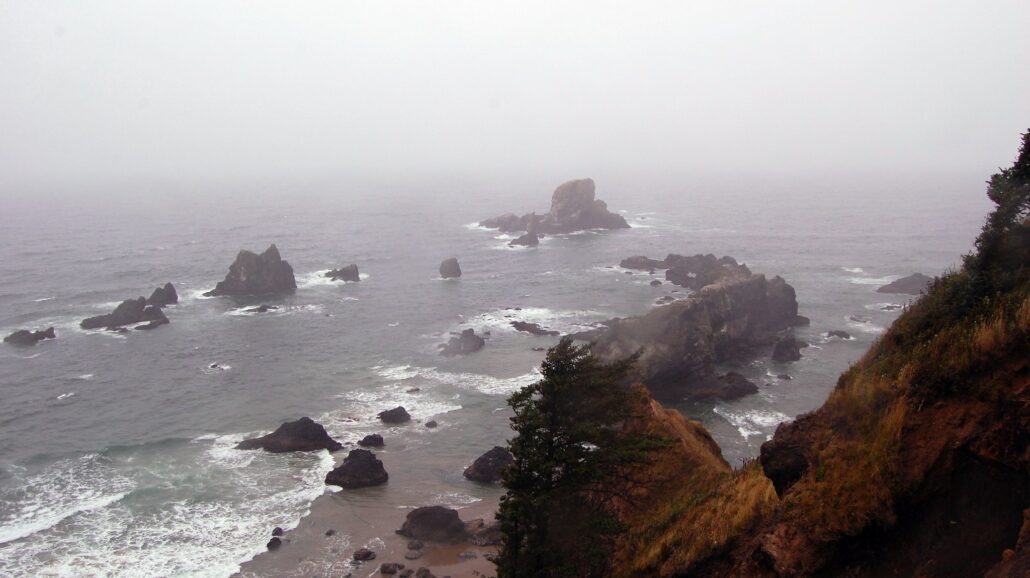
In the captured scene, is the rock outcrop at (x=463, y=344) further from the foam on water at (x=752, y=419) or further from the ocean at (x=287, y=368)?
the foam on water at (x=752, y=419)

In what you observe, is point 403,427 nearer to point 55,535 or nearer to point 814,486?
point 55,535

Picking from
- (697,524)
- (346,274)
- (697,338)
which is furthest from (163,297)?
(697,524)

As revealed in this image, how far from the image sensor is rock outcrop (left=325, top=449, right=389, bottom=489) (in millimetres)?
43438

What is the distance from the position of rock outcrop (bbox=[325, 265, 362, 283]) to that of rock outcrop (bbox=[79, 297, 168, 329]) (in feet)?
92.9

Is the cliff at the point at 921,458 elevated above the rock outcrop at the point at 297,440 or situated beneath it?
elevated above

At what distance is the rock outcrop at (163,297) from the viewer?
87688 millimetres

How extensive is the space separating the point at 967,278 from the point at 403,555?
30654 mm

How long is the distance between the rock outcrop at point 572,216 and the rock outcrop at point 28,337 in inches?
3550

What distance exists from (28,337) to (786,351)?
267ft

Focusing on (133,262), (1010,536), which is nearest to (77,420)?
(1010,536)

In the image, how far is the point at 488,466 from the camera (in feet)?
147

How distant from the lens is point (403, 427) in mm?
52281

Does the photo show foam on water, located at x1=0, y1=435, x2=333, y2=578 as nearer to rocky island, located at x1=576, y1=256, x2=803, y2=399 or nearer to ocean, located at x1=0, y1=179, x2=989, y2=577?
ocean, located at x1=0, y1=179, x2=989, y2=577

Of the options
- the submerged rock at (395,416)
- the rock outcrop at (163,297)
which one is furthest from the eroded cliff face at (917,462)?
the rock outcrop at (163,297)
